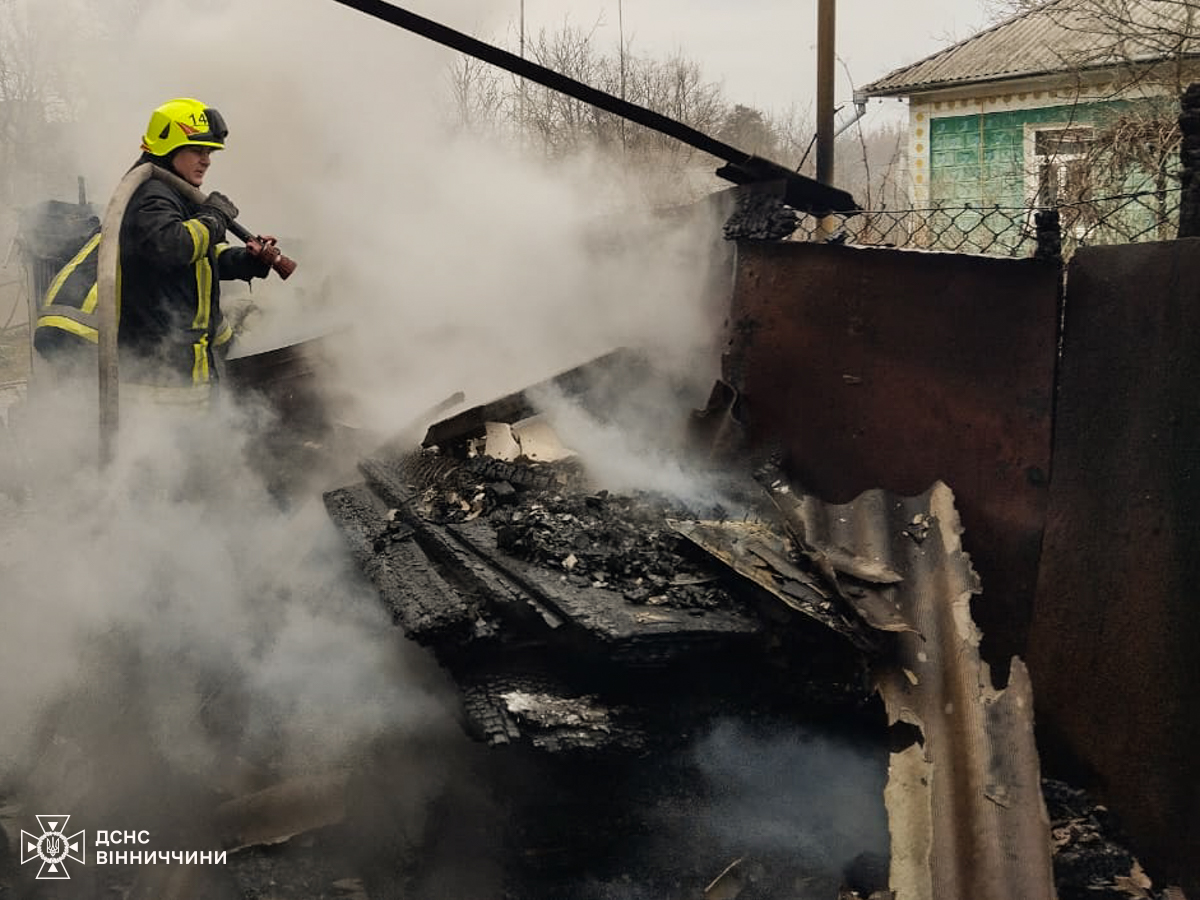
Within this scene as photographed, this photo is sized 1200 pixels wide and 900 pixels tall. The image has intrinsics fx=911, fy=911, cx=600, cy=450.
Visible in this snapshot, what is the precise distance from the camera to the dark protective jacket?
4.60m

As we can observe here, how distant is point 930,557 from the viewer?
310cm

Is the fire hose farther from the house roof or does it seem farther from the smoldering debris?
the house roof

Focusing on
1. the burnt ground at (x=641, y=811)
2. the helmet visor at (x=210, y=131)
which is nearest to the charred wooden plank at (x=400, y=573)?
the burnt ground at (x=641, y=811)

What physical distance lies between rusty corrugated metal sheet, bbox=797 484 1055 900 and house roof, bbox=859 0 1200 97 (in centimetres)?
683

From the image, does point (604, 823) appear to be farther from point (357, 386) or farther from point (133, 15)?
point (133, 15)

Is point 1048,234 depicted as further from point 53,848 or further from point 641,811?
point 53,848

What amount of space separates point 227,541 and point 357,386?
5.02 ft

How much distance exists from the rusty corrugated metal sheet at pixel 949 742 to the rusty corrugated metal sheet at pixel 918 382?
149 millimetres

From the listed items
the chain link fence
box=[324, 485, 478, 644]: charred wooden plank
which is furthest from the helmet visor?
the chain link fence

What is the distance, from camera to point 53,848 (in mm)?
3273

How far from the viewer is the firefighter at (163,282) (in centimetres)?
462

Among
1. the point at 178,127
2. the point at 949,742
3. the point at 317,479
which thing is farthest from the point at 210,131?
the point at 949,742

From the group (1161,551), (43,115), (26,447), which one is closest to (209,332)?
(26,447)

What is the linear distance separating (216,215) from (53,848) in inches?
123
